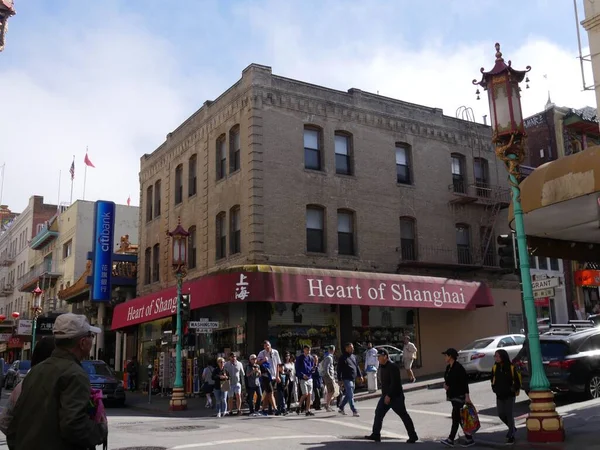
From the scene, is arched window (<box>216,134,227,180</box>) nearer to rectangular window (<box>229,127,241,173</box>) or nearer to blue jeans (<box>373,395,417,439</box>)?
rectangular window (<box>229,127,241,173</box>)

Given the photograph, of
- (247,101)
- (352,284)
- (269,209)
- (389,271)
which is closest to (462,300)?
(389,271)

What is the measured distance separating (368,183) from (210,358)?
31.1 feet

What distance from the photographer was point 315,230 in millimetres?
25250

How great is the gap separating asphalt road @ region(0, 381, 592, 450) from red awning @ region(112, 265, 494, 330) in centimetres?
464

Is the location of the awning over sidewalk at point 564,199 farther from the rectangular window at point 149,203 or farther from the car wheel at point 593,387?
the rectangular window at point 149,203

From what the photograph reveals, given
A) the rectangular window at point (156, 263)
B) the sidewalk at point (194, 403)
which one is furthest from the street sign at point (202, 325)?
the rectangular window at point (156, 263)

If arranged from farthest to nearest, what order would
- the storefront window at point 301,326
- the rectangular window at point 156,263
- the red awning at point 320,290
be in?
1. the rectangular window at point 156,263
2. the storefront window at point 301,326
3. the red awning at point 320,290

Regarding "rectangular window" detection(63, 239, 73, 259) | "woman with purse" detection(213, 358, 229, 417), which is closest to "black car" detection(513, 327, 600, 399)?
Result: "woman with purse" detection(213, 358, 229, 417)

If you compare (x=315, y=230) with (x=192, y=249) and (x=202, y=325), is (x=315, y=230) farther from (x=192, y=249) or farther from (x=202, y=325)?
(x=202, y=325)

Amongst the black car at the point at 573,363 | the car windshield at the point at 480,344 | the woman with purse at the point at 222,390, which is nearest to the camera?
the black car at the point at 573,363

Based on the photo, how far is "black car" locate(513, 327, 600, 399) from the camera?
15.1 m

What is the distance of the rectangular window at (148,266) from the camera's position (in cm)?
3281

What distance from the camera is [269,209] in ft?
78.7

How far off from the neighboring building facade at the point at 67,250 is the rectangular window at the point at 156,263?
28.1ft
